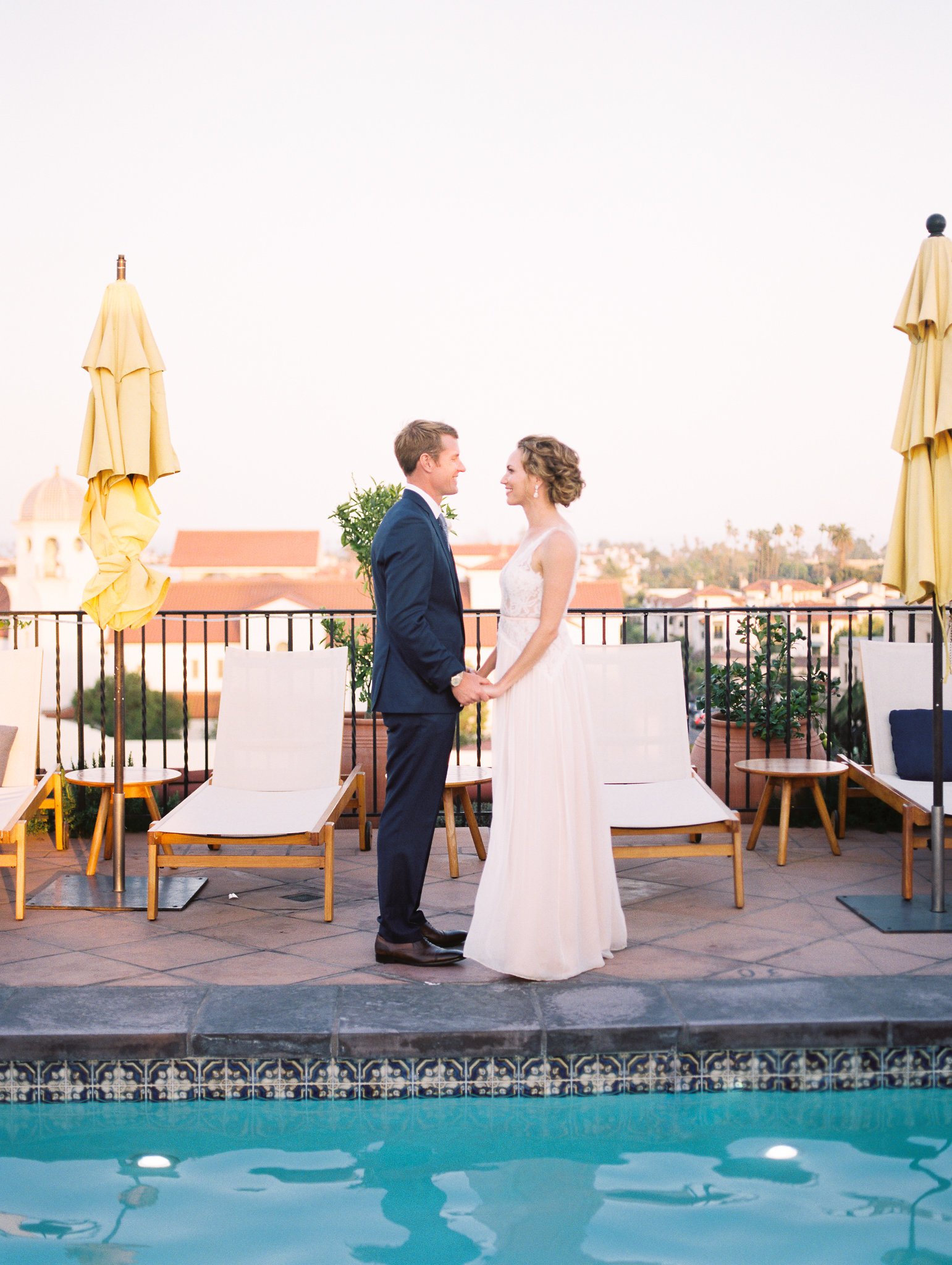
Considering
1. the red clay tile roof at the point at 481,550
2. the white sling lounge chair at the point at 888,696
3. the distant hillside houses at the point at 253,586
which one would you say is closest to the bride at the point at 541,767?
the white sling lounge chair at the point at 888,696

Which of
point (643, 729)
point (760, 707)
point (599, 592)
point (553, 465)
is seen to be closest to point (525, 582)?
point (553, 465)

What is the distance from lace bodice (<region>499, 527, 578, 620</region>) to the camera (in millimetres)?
3529

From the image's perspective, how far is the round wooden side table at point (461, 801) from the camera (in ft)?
16.2

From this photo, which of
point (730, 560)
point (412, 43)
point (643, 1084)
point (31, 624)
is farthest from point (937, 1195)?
point (730, 560)

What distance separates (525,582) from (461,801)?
6.24 ft

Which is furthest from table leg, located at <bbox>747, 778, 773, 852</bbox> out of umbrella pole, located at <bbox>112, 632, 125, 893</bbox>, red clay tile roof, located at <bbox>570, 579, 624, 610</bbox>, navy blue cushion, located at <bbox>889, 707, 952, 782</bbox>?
red clay tile roof, located at <bbox>570, 579, 624, 610</bbox>

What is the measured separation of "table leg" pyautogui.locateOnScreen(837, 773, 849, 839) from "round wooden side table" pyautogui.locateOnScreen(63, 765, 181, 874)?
297cm

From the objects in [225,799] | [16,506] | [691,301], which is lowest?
[225,799]

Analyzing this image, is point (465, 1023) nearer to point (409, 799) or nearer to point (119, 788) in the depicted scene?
point (409, 799)

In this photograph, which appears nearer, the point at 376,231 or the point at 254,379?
the point at 376,231

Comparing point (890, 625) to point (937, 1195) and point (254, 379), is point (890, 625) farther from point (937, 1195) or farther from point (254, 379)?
point (254, 379)

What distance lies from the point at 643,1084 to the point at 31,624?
14.2ft

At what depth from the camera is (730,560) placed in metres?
35.9

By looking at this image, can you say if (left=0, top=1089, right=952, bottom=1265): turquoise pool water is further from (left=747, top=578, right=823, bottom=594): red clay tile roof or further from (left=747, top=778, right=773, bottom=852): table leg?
(left=747, top=578, right=823, bottom=594): red clay tile roof
